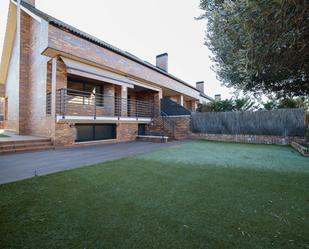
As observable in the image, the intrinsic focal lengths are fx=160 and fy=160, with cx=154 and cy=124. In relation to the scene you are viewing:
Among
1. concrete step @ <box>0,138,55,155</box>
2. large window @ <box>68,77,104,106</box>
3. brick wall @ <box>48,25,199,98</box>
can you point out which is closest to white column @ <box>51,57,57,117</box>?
brick wall @ <box>48,25,199,98</box>

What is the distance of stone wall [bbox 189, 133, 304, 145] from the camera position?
10.5 m

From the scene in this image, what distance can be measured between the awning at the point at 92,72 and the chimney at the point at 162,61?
31.0ft

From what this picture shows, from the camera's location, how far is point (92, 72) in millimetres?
9766

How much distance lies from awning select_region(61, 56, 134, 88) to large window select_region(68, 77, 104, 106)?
46.7 inches

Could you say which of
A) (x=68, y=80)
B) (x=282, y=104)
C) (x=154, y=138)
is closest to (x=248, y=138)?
(x=282, y=104)

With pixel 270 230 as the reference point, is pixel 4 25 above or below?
above

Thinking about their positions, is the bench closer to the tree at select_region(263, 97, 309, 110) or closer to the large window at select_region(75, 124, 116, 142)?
the large window at select_region(75, 124, 116, 142)

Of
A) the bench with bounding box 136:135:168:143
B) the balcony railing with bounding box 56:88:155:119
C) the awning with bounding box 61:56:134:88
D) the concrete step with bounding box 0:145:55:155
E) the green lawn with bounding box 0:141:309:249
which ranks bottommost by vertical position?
the green lawn with bounding box 0:141:309:249

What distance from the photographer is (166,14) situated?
35.4 feet

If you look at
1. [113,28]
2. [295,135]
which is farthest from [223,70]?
[113,28]

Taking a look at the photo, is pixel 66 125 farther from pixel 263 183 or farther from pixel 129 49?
pixel 129 49

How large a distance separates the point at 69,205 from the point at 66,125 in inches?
291

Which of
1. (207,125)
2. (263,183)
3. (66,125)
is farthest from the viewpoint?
(207,125)

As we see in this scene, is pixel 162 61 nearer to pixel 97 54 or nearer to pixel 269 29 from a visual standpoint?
pixel 97 54
